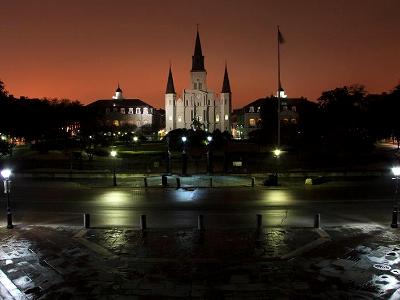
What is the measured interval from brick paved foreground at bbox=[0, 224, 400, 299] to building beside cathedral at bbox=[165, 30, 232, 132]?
408 ft

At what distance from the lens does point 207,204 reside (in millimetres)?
27953

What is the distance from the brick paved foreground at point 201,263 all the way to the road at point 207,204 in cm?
241

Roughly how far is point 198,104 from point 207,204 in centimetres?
11852

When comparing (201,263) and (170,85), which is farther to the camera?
(170,85)

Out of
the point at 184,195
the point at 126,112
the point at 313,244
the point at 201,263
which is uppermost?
the point at 126,112

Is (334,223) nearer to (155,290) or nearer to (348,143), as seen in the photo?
(155,290)

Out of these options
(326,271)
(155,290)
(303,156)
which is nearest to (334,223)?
(326,271)

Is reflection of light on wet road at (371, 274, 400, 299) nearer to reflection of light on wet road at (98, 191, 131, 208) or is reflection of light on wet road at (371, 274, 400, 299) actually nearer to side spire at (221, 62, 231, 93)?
reflection of light on wet road at (98, 191, 131, 208)

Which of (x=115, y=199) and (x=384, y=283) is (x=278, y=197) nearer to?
(x=115, y=199)

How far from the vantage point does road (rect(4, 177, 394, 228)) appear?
23.0 meters

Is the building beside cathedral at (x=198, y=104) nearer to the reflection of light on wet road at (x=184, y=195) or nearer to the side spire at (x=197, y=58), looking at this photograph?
the side spire at (x=197, y=58)

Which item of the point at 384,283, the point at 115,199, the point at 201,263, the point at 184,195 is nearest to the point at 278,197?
the point at 184,195

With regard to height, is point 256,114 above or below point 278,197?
above

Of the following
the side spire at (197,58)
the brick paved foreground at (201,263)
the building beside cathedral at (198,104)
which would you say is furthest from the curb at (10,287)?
the side spire at (197,58)
